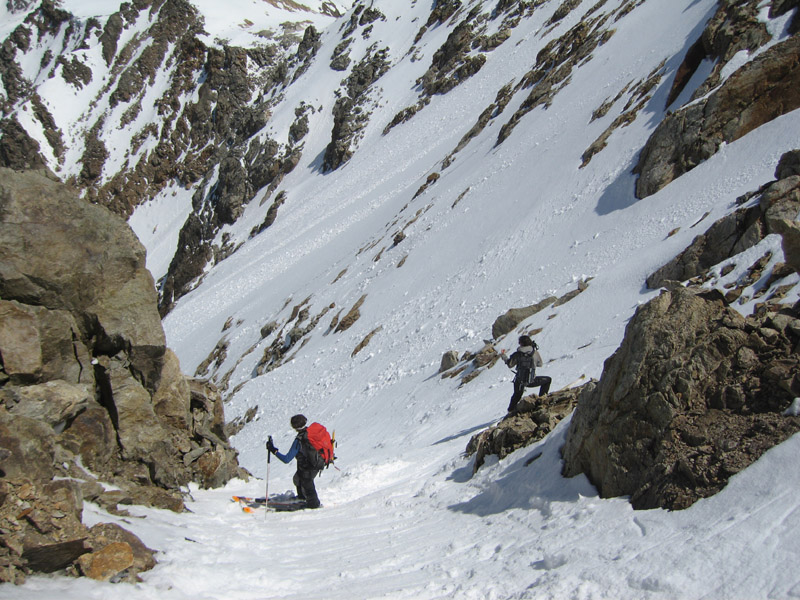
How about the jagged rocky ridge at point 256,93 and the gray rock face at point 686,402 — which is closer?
the gray rock face at point 686,402

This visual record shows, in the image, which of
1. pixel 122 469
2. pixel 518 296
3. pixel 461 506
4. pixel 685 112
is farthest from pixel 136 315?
pixel 685 112

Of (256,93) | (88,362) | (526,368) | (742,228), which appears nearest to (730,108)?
(742,228)

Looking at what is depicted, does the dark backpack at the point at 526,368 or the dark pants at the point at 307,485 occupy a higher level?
the dark pants at the point at 307,485

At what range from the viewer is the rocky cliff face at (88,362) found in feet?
21.2

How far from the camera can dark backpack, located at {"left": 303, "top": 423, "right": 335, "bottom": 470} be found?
7.50 meters

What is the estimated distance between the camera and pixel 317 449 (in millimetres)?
7574

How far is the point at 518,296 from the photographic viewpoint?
721 inches

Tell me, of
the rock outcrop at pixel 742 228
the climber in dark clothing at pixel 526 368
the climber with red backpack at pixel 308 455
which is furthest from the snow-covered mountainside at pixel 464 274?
the climber in dark clothing at pixel 526 368

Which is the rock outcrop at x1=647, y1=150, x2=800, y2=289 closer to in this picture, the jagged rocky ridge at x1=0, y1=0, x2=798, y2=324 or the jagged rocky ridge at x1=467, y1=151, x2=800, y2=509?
the jagged rocky ridge at x1=0, y1=0, x2=798, y2=324

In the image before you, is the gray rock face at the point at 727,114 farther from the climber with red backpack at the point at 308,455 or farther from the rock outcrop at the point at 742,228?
the climber with red backpack at the point at 308,455

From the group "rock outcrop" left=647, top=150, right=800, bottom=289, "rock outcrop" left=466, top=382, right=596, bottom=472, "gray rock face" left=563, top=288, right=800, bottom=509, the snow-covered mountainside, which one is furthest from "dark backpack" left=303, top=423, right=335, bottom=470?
"rock outcrop" left=647, top=150, right=800, bottom=289

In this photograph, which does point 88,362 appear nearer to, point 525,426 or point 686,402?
point 525,426

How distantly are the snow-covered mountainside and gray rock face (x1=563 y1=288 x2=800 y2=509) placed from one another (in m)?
0.24

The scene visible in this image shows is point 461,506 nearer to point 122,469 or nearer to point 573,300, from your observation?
point 122,469
